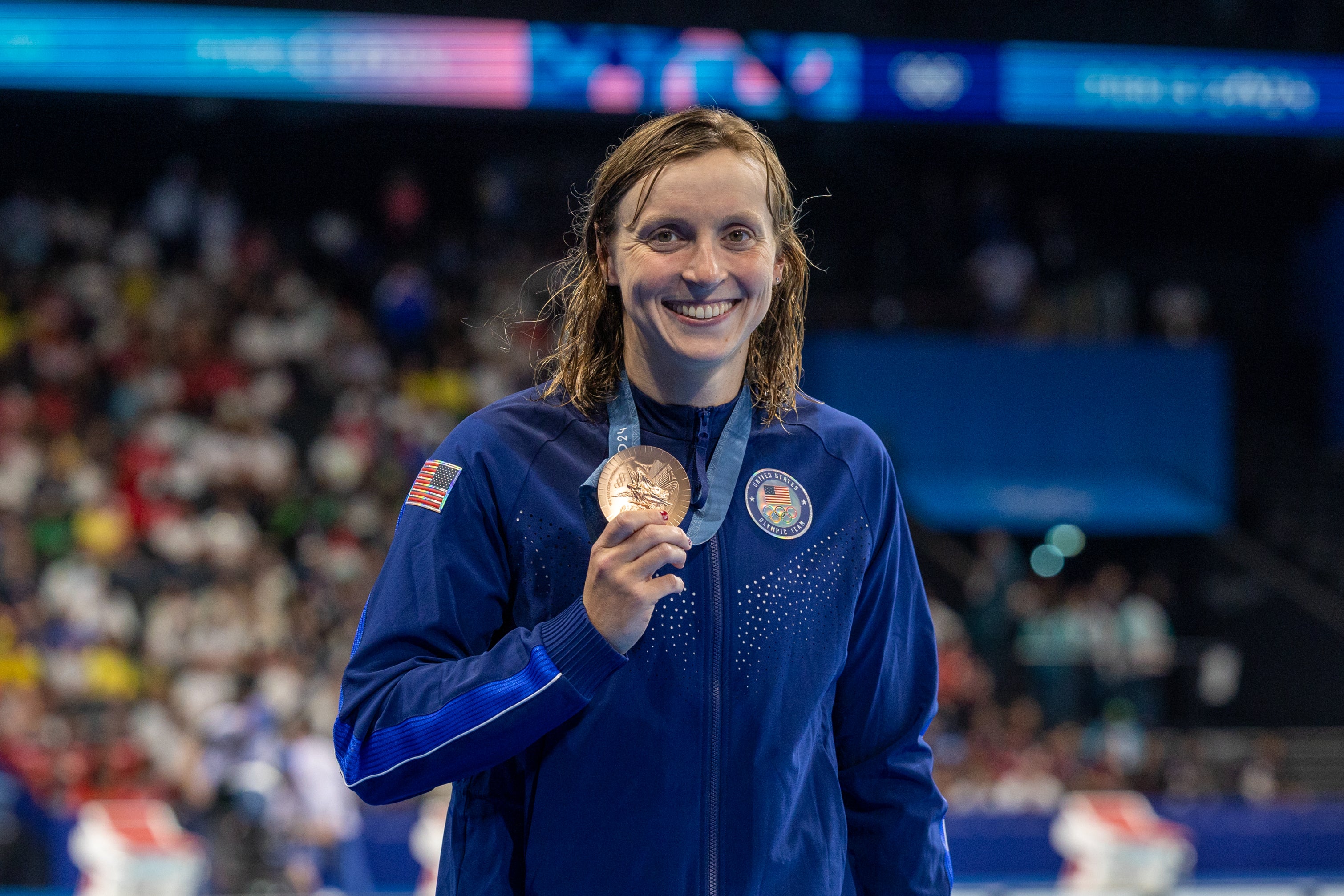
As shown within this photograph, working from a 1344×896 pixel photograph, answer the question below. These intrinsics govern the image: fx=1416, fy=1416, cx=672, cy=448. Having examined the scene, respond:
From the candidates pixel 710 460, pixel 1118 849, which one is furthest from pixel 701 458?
pixel 1118 849

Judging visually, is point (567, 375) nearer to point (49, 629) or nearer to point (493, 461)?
point (493, 461)

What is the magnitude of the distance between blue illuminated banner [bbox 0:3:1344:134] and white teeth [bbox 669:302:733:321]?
8.31 meters

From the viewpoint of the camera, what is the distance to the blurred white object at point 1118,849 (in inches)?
311

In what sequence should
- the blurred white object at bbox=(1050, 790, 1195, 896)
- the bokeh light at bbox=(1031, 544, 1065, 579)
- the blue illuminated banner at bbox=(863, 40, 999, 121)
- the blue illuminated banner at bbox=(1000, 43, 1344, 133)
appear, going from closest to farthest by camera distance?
the blurred white object at bbox=(1050, 790, 1195, 896) → the blue illuminated banner at bbox=(863, 40, 999, 121) → the blue illuminated banner at bbox=(1000, 43, 1344, 133) → the bokeh light at bbox=(1031, 544, 1065, 579)

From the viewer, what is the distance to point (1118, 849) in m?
7.99

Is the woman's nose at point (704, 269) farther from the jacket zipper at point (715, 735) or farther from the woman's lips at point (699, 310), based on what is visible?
the jacket zipper at point (715, 735)

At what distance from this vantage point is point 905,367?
1534 cm

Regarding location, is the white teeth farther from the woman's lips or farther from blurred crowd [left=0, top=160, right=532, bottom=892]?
blurred crowd [left=0, top=160, right=532, bottom=892]

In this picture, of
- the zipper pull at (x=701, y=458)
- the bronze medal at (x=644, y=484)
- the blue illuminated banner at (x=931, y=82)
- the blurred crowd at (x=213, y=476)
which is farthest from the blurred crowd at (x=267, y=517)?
the bronze medal at (x=644, y=484)

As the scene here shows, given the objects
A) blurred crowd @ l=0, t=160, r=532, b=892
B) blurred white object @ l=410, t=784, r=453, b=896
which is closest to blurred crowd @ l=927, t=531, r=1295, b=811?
blurred white object @ l=410, t=784, r=453, b=896

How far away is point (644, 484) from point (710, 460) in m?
0.19

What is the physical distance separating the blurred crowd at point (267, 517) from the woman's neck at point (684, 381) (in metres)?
6.70

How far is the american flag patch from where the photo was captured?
194cm

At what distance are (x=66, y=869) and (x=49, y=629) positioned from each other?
8.70 ft
